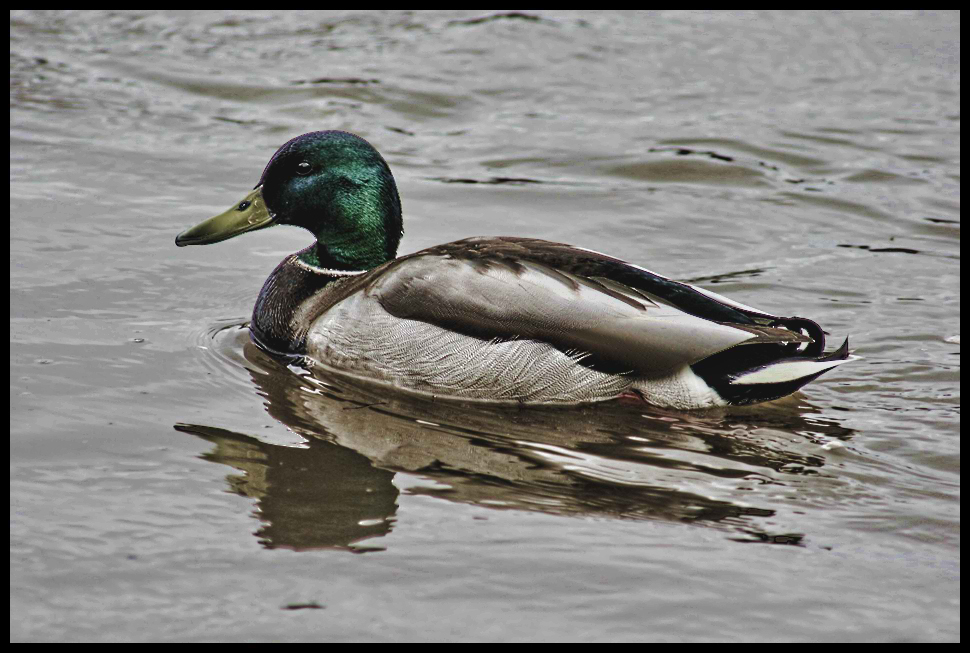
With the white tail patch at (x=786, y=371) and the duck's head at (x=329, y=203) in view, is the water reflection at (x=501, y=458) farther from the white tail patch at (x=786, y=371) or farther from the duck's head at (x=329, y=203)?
the duck's head at (x=329, y=203)

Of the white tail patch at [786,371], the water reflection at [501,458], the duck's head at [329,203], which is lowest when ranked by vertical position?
the water reflection at [501,458]

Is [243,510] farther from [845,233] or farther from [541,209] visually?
[845,233]

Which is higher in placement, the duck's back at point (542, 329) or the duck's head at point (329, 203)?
the duck's head at point (329, 203)

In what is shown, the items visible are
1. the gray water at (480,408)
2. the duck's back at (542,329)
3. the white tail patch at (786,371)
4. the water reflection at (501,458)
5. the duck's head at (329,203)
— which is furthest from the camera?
the duck's head at (329,203)

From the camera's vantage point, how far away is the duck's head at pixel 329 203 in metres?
6.80

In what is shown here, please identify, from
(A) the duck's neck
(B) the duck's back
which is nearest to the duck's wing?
(B) the duck's back

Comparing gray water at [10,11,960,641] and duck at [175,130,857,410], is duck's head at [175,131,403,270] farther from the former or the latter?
gray water at [10,11,960,641]

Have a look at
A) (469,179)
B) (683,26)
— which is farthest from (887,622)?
(683,26)

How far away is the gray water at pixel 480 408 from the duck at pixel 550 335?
0.45ft

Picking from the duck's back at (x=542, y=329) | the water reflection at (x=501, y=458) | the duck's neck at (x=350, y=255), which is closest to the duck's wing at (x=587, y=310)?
the duck's back at (x=542, y=329)

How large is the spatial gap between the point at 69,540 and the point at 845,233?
582cm

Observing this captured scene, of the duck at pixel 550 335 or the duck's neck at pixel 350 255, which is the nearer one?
the duck at pixel 550 335

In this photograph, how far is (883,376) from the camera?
6.58 meters

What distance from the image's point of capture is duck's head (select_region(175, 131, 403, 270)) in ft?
22.3
